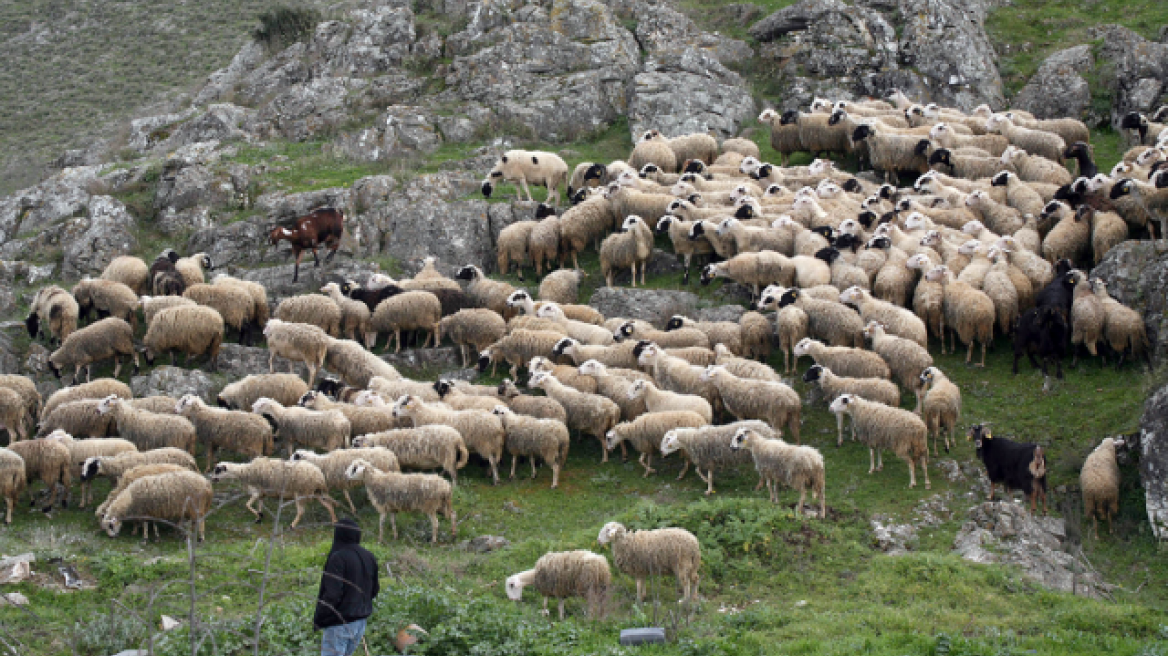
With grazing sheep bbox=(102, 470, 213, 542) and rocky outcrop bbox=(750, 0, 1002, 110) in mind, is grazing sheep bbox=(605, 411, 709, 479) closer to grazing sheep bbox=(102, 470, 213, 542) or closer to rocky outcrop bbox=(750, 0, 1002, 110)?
grazing sheep bbox=(102, 470, 213, 542)

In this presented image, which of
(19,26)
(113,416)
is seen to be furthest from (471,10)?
(19,26)

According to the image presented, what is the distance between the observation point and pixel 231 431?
693 inches

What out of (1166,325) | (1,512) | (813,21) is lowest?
(1,512)

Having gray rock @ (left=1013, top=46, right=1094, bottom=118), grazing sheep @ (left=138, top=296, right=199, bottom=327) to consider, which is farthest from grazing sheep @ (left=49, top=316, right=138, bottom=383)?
gray rock @ (left=1013, top=46, right=1094, bottom=118)

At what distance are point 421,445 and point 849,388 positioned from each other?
695 cm

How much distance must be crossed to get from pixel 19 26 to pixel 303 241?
3909 cm

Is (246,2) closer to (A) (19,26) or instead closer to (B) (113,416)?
(A) (19,26)

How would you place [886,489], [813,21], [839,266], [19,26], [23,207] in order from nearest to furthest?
1. [886,489]
2. [839,266]
3. [23,207]
4. [813,21]
5. [19,26]

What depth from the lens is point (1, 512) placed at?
16.6m

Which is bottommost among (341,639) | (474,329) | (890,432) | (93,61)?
(890,432)

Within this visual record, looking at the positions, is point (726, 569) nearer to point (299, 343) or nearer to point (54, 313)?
point (299, 343)

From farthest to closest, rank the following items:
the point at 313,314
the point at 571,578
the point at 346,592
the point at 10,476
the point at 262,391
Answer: the point at 313,314, the point at 262,391, the point at 10,476, the point at 571,578, the point at 346,592

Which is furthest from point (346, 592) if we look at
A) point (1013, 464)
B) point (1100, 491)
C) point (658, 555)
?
point (1100, 491)

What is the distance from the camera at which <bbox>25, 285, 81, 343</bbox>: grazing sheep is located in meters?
22.1
